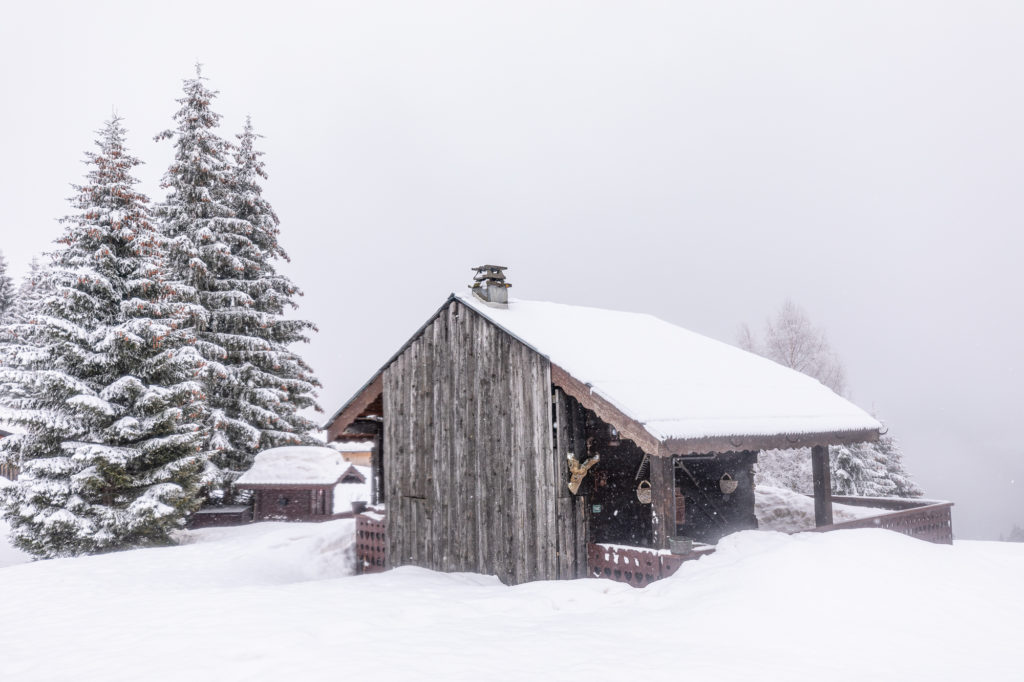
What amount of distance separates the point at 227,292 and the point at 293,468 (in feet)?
23.7

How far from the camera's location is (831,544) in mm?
9297

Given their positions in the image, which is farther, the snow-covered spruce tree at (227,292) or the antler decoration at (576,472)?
the snow-covered spruce tree at (227,292)

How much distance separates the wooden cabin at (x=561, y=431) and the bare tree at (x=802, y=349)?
14327 millimetres

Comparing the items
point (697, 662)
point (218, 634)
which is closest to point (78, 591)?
point (218, 634)

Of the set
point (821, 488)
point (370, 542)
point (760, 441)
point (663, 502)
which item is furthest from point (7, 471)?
point (821, 488)

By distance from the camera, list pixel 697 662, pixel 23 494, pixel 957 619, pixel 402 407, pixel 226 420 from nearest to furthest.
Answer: pixel 697 662, pixel 957 619, pixel 402 407, pixel 23 494, pixel 226 420

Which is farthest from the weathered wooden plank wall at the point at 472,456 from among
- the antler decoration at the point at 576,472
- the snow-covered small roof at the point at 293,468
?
the snow-covered small roof at the point at 293,468

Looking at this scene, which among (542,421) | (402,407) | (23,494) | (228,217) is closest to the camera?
(542,421)

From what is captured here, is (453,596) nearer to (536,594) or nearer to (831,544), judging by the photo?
(536,594)

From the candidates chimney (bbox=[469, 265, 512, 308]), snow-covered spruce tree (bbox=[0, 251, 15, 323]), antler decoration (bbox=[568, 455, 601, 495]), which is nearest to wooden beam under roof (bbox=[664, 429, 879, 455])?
antler decoration (bbox=[568, 455, 601, 495])

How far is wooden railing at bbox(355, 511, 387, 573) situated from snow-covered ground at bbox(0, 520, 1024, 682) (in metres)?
3.85

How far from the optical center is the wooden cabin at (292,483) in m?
23.0

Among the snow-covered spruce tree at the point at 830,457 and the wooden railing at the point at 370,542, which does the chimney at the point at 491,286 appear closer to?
the wooden railing at the point at 370,542

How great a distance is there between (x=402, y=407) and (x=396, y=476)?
1560 millimetres
